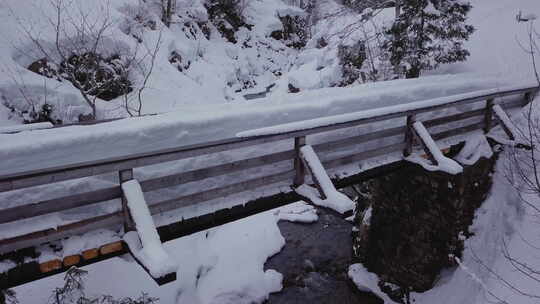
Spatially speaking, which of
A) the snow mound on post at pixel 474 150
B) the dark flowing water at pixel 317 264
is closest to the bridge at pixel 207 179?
the snow mound on post at pixel 474 150

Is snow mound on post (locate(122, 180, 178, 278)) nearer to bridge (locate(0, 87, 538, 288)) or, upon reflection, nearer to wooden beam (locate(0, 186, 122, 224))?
bridge (locate(0, 87, 538, 288))

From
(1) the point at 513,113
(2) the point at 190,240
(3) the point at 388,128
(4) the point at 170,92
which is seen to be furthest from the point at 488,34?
(2) the point at 190,240

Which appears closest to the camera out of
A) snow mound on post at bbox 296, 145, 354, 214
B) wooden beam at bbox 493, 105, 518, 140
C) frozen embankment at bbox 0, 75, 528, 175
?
frozen embankment at bbox 0, 75, 528, 175

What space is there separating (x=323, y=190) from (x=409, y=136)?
2.53 m

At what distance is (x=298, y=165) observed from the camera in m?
5.11

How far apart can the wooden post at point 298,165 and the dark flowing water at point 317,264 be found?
361 cm

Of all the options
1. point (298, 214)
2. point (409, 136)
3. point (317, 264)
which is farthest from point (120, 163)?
point (298, 214)

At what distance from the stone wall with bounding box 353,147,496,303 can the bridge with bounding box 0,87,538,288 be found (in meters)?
0.81

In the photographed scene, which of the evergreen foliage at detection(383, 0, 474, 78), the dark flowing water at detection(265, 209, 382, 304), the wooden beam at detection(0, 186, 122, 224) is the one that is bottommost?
the dark flowing water at detection(265, 209, 382, 304)

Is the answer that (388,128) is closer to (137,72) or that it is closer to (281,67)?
(137,72)

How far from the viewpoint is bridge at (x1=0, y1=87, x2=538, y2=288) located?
3.46 metres

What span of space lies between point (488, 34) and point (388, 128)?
11.1m

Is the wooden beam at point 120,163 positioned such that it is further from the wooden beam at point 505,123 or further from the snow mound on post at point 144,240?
the wooden beam at point 505,123

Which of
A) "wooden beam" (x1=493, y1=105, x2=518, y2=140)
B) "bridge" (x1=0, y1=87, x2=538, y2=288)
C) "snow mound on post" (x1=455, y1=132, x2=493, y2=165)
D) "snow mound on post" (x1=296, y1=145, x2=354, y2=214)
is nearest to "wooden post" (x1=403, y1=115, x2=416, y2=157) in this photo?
"bridge" (x1=0, y1=87, x2=538, y2=288)
